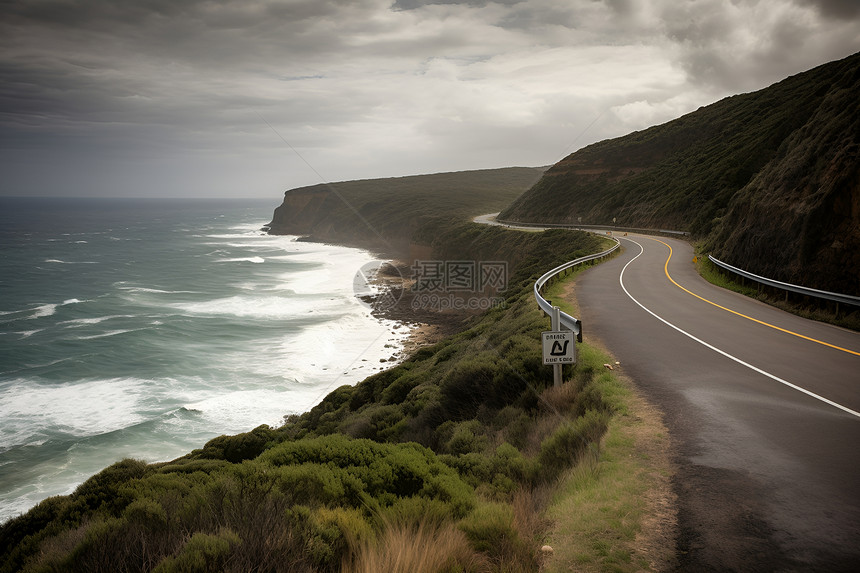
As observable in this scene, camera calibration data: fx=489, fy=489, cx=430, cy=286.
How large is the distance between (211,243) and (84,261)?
112 ft

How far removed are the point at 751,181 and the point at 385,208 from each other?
93.5 metres

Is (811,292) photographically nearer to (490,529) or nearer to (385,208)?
(490,529)

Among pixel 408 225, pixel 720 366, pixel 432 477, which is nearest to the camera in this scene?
pixel 432 477

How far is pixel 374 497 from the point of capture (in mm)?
6121

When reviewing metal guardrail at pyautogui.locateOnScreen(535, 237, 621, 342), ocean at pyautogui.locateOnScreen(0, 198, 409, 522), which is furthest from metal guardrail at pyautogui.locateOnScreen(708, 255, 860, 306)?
ocean at pyautogui.locateOnScreen(0, 198, 409, 522)

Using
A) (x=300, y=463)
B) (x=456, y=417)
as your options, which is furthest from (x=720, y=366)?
(x=300, y=463)

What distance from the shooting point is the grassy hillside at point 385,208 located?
101m

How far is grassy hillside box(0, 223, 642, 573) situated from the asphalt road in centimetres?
128

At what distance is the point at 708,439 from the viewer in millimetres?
6719

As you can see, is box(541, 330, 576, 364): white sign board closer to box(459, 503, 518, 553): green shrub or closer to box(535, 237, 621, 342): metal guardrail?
box(535, 237, 621, 342): metal guardrail

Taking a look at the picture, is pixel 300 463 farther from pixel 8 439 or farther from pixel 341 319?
pixel 341 319

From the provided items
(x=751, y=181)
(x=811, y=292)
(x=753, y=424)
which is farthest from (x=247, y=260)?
(x=753, y=424)

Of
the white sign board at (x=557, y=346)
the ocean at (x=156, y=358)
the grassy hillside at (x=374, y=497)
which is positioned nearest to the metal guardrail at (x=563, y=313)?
the white sign board at (x=557, y=346)

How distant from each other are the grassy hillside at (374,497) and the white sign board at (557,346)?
64 cm
